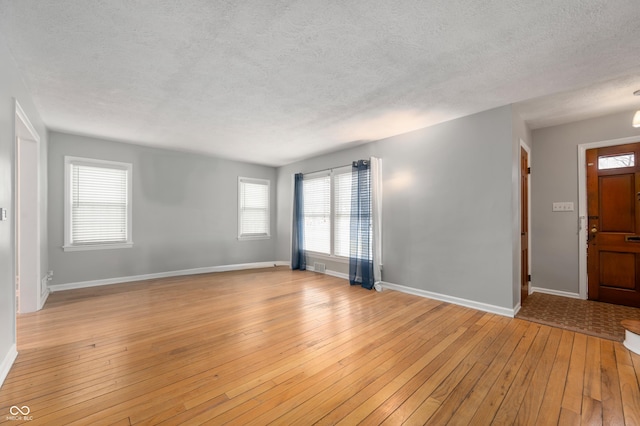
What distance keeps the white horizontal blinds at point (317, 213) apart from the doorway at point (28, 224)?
4.20m

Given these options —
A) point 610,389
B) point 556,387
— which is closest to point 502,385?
point 556,387

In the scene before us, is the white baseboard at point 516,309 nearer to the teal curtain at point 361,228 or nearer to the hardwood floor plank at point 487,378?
the hardwood floor plank at point 487,378

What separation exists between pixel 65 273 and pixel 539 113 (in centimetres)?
Result: 733

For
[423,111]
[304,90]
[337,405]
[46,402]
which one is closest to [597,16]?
[423,111]

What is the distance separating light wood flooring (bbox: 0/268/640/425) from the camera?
5.37ft

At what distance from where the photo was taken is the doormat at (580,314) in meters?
2.77

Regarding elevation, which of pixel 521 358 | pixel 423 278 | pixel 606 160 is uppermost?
pixel 606 160

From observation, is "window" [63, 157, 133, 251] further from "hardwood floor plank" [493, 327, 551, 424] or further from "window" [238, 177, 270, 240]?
"hardwood floor plank" [493, 327, 551, 424]

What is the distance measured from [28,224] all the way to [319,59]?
3952 millimetres

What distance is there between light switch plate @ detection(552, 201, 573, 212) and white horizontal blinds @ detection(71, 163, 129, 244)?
7.00 meters

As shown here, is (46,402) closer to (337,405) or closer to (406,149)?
(337,405)

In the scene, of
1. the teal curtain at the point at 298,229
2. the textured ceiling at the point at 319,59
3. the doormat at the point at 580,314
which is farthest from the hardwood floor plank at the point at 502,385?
the teal curtain at the point at 298,229

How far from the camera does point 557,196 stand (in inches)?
156

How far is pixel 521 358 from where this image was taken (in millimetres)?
2264
